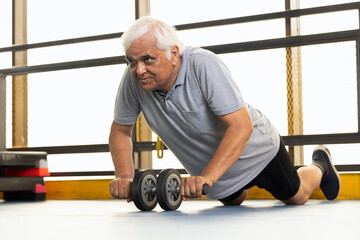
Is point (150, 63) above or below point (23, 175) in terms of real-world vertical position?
above

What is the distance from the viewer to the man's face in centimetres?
186

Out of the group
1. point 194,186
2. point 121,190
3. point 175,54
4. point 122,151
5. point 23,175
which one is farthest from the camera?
point 23,175

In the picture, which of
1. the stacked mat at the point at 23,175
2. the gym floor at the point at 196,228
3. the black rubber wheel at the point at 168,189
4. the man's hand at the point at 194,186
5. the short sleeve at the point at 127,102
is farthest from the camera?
the stacked mat at the point at 23,175

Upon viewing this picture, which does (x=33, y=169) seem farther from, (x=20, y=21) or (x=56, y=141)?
(x=20, y=21)

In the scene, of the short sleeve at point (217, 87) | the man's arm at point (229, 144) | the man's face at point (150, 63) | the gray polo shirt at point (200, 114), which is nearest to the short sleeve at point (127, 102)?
the gray polo shirt at point (200, 114)

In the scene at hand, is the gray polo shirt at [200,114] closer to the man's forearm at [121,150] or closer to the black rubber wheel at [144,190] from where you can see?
the man's forearm at [121,150]

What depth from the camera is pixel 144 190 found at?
209 centimetres

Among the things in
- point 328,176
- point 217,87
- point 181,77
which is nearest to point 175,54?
point 181,77

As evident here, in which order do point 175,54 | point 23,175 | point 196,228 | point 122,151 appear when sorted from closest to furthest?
point 196,228 → point 175,54 → point 122,151 → point 23,175

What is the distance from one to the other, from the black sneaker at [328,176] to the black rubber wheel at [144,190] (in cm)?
103

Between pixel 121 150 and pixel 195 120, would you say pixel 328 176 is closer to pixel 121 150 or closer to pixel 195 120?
pixel 195 120

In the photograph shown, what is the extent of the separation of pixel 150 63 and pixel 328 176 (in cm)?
135

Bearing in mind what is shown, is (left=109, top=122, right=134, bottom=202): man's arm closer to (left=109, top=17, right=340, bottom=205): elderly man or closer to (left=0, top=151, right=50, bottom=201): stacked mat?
(left=109, top=17, right=340, bottom=205): elderly man

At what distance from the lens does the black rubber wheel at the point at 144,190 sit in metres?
2.04
